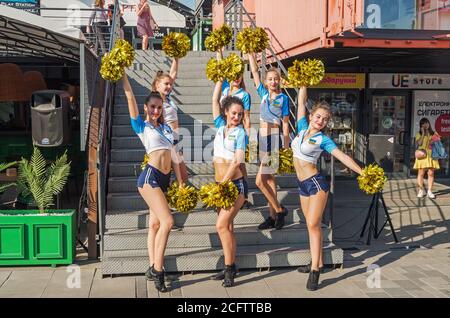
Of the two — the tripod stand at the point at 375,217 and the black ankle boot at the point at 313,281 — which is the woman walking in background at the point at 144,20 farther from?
the black ankle boot at the point at 313,281

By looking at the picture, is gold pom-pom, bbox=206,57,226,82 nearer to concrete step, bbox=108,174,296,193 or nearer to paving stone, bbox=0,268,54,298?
concrete step, bbox=108,174,296,193

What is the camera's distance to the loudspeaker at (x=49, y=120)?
28.0ft

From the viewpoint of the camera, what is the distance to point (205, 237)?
21.1 ft

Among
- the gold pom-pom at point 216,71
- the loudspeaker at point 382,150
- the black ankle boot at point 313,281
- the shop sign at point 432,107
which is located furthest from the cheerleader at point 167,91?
the shop sign at point 432,107

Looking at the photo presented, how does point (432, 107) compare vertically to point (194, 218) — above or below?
above

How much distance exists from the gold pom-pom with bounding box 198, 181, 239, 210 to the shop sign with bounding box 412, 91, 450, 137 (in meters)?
9.18

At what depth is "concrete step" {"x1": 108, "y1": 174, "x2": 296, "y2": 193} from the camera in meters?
7.21

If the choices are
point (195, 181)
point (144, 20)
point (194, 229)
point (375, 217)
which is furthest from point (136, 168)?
point (144, 20)

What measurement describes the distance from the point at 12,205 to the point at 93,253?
280 cm

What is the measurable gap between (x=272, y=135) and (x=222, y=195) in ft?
5.29

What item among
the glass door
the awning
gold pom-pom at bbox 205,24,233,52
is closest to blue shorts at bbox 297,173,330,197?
gold pom-pom at bbox 205,24,233,52

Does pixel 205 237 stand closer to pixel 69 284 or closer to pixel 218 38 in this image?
pixel 69 284

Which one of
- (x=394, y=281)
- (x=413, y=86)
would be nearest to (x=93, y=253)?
(x=394, y=281)

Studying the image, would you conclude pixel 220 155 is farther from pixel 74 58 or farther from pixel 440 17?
pixel 74 58
